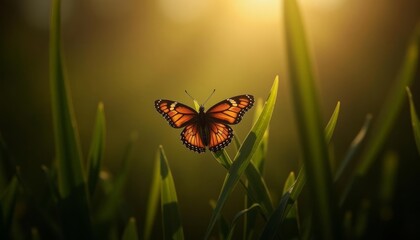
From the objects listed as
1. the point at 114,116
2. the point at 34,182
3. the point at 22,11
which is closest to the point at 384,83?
the point at 114,116

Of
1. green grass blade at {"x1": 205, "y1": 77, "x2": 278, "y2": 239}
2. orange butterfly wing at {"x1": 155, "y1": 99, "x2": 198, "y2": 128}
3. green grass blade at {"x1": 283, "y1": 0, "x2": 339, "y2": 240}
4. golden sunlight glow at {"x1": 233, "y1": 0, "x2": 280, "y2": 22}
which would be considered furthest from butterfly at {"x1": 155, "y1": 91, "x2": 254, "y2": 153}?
golden sunlight glow at {"x1": 233, "y1": 0, "x2": 280, "y2": 22}

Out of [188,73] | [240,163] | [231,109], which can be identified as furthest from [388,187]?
[188,73]

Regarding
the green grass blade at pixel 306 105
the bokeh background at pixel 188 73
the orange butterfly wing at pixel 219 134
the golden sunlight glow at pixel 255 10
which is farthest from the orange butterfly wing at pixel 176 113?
the golden sunlight glow at pixel 255 10

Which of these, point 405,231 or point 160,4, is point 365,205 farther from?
point 160,4

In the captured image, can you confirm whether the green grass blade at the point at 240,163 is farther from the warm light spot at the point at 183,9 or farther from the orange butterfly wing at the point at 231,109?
the warm light spot at the point at 183,9

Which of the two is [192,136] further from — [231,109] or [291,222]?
[291,222]
